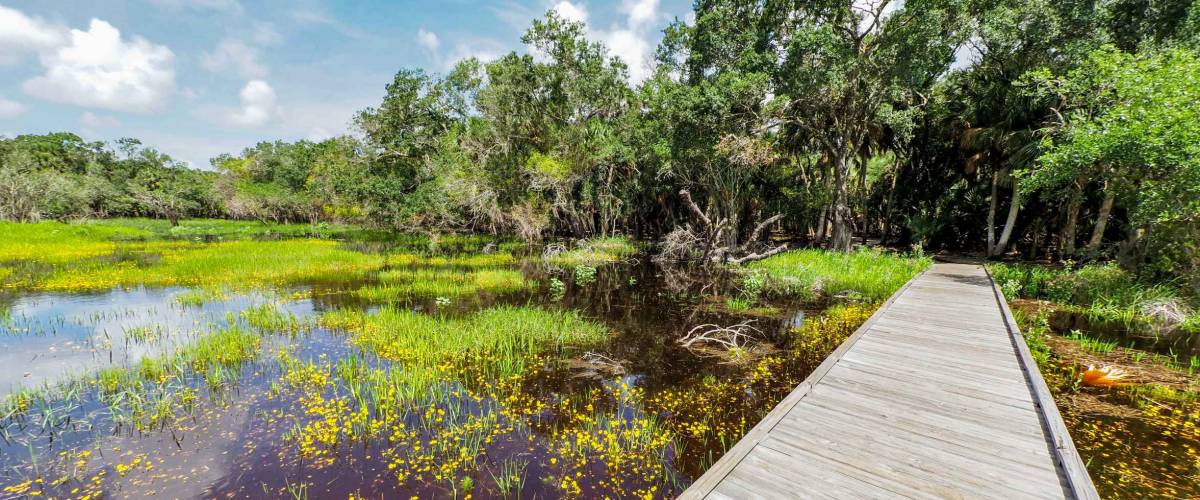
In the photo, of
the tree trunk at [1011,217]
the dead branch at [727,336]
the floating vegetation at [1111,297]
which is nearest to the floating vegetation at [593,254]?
the dead branch at [727,336]

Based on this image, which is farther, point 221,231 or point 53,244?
point 221,231

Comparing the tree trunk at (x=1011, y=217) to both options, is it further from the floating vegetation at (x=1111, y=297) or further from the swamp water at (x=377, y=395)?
the swamp water at (x=377, y=395)

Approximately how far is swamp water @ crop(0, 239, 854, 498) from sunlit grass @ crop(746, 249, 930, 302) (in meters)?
2.15

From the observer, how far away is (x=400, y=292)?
615 inches

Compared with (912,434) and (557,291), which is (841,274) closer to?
(557,291)

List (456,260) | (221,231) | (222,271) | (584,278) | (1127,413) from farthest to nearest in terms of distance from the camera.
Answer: (221,231) → (456,260) → (222,271) → (584,278) → (1127,413)

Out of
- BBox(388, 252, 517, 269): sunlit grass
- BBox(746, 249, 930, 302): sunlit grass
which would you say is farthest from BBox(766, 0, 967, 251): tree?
BBox(388, 252, 517, 269): sunlit grass

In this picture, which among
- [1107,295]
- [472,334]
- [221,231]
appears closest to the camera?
[472,334]

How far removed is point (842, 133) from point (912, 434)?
2133 cm

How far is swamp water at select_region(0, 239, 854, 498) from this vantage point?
5.22 metres

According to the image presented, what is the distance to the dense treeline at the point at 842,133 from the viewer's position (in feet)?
39.1

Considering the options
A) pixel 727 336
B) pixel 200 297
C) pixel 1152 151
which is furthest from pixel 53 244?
pixel 1152 151

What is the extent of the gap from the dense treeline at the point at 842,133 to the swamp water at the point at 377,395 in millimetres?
8688

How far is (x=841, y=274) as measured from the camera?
53.6ft
